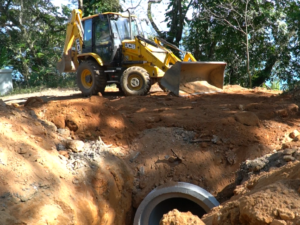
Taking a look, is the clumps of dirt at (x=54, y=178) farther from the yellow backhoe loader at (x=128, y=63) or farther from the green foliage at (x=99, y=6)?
the green foliage at (x=99, y=6)

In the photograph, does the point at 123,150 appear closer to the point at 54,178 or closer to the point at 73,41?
the point at 54,178

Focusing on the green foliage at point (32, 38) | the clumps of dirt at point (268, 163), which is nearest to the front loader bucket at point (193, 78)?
the clumps of dirt at point (268, 163)

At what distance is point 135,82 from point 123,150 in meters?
4.28

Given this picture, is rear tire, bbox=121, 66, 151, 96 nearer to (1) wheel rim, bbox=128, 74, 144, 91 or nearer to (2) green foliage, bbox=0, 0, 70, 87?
(1) wheel rim, bbox=128, 74, 144, 91

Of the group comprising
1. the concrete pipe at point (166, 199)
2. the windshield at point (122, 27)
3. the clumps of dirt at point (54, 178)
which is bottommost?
the concrete pipe at point (166, 199)

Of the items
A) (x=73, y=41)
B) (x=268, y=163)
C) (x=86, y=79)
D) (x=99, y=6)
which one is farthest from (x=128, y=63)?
(x=99, y=6)

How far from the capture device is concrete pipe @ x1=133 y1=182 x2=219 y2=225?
411cm

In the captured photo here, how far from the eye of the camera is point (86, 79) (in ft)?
33.9

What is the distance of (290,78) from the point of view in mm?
14047

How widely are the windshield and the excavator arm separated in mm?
1241

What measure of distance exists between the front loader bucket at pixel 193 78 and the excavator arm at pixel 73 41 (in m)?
3.50

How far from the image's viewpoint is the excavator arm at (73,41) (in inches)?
409

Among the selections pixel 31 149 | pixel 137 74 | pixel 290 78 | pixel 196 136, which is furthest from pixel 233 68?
pixel 31 149

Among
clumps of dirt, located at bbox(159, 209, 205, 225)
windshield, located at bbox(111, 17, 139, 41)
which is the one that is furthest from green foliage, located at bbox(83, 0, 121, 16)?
clumps of dirt, located at bbox(159, 209, 205, 225)
